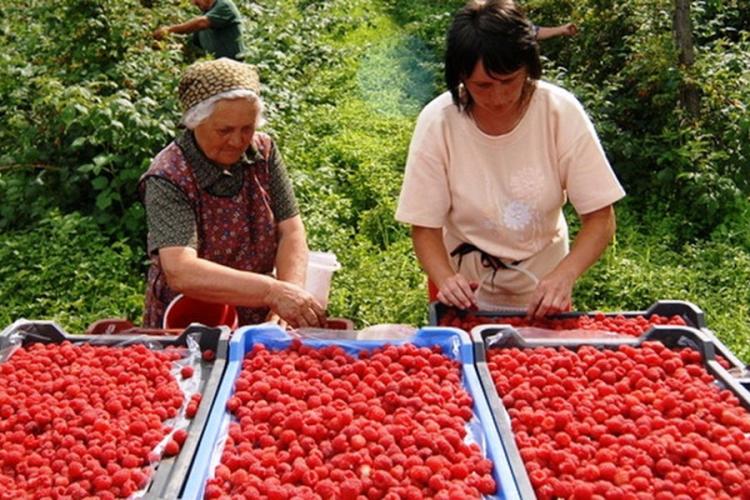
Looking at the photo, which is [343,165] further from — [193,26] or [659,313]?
[659,313]

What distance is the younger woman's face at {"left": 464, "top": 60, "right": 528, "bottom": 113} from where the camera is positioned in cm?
257

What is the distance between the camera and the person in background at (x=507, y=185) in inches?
107

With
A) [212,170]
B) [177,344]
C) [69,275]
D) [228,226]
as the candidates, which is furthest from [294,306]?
[69,275]

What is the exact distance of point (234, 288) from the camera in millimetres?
2811

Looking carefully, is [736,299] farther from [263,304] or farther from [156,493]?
[156,493]

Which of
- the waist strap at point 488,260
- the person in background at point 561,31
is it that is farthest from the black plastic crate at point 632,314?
the person in background at point 561,31

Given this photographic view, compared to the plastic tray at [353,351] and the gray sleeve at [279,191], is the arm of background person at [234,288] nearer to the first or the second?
the plastic tray at [353,351]

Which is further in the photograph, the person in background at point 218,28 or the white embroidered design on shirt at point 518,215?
the person in background at point 218,28

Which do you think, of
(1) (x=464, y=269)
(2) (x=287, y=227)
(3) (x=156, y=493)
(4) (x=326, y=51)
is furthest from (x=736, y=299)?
(4) (x=326, y=51)

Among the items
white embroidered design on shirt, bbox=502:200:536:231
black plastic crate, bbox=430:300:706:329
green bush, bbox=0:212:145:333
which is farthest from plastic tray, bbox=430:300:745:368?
green bush, bbox=0:212:145:333

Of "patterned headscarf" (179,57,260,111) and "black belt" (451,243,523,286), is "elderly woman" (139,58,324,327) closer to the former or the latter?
"patterned headscarf" (179,57,260,111)

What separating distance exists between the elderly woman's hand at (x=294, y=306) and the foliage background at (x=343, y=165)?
80.0 inches

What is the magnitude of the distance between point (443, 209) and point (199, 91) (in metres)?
0.94

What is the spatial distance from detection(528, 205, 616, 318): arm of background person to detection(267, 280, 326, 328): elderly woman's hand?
0.72 meters
